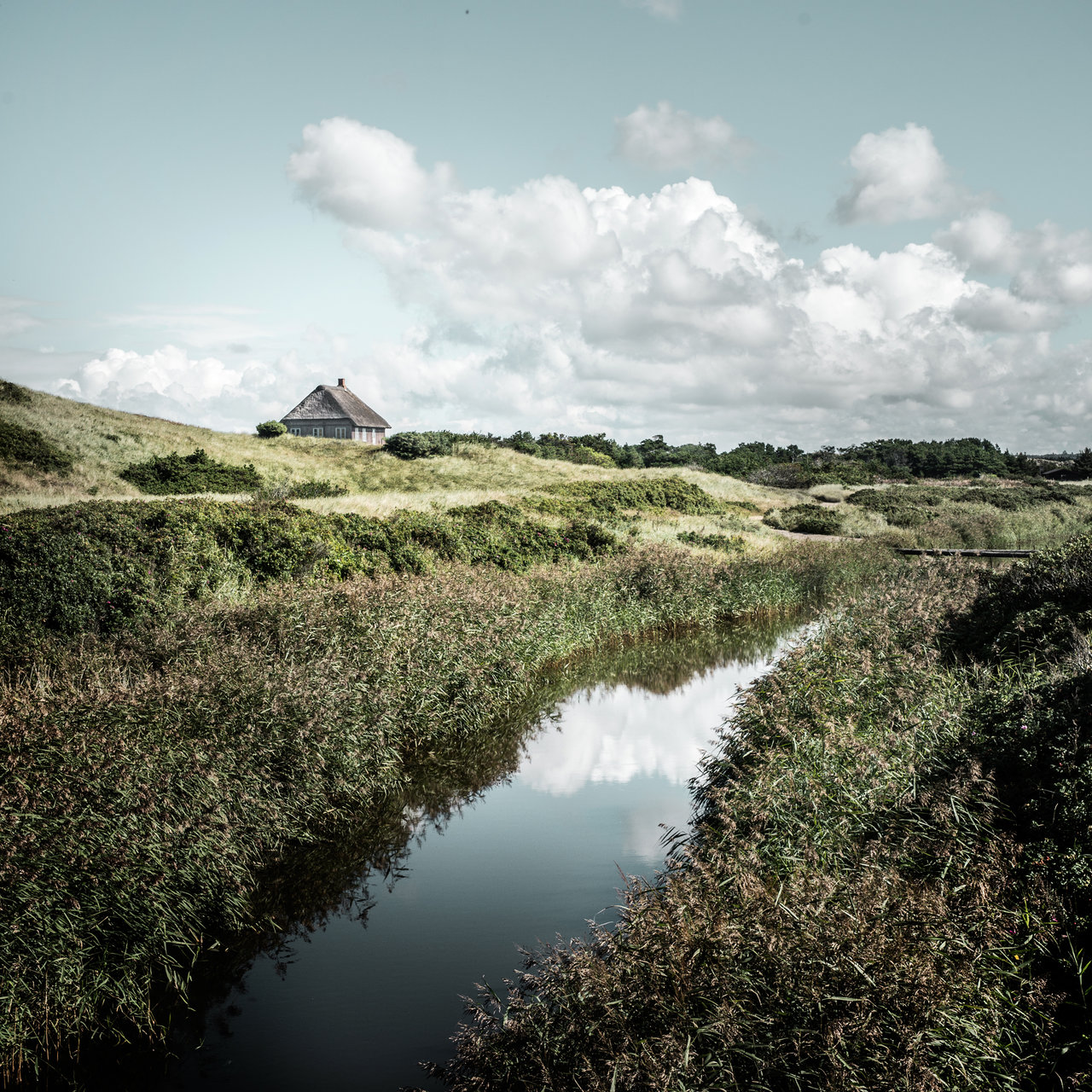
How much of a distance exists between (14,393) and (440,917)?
3264 centimetres

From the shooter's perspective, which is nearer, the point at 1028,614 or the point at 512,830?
the point at 512,830

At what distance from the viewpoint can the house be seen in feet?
186

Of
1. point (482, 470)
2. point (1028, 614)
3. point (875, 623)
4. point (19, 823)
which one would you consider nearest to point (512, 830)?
point (19, 823)

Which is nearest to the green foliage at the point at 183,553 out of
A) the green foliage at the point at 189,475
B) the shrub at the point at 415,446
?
the green foliage at the point at 189,475

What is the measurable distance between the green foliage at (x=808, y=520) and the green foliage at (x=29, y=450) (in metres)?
26.9

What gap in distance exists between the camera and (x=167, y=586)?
12.3 meters

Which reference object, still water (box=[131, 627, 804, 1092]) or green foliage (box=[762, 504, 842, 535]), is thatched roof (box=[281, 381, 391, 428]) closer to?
green foliage (box=[762, 504, 842, 535])

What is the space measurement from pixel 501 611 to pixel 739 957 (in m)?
8.21

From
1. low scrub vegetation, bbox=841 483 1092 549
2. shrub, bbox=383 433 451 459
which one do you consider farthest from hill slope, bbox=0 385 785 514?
low scrub vegetation, bbox=841 483 1092 549

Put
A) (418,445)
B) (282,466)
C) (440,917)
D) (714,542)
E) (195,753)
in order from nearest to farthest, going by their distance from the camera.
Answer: (195,753)
(440,917)
(714,542)
(282,466)
(418,445)

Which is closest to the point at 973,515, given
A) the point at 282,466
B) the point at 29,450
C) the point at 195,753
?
the point at 282,466

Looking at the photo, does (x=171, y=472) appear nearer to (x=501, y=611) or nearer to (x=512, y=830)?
(x=501, y=611)

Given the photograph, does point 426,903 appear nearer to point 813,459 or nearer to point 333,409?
point 333,409

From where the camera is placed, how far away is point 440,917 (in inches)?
248
